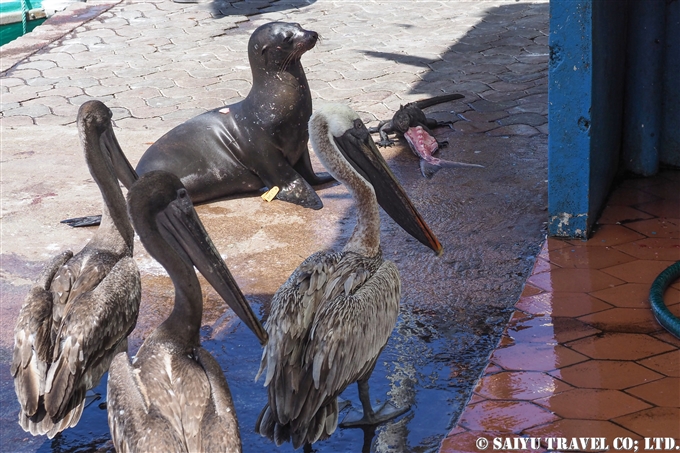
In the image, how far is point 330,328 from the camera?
359 centimetres

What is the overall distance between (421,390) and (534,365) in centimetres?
55

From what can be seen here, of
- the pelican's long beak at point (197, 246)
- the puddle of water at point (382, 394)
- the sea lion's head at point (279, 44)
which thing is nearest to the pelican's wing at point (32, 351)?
the puddle of water at point (382, 394)

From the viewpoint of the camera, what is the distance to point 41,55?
1052 centimetres

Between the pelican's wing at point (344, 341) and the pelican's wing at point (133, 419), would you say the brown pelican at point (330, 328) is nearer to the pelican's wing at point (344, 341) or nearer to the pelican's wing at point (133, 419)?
the pelican's wing at point (344, 341)

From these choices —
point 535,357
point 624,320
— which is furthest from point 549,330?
point 624,320

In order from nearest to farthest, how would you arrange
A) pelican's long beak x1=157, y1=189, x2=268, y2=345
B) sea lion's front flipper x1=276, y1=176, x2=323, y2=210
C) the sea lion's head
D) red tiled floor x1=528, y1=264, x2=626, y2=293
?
1. pelican's long beak x1=157, y1=189, x2=268, y2=345
2. red tiled floor x1=528, y1=264, x2=626, y2=293
3. the sea lion's head
4. sea lion's front flipper x1=276, y1=176, x2=323, y2=210

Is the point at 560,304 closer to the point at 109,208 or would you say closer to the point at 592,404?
the point at 592,404

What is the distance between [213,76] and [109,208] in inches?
205

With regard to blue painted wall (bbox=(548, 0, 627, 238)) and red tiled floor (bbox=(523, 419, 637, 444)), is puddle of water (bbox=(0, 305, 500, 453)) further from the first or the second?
blue painted wall (bbox=(548, 0, 627, 238))

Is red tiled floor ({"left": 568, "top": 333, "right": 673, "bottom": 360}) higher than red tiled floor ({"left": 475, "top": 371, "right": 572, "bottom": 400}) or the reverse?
higher

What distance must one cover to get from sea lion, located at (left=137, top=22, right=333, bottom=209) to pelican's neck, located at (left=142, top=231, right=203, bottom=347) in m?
2.82

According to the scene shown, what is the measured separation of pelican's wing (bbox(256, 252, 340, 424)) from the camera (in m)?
3.51

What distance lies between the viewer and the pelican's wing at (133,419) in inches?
112

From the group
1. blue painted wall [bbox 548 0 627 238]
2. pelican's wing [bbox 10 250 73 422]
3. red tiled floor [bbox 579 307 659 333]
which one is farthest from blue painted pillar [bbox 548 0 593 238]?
pelican's wing [bbox 10 250 73 422]
